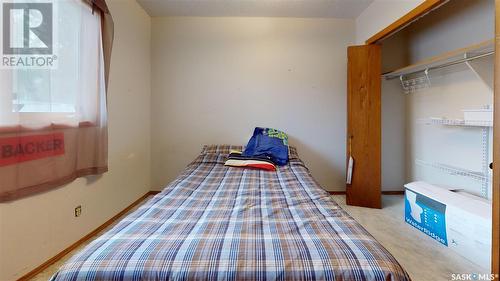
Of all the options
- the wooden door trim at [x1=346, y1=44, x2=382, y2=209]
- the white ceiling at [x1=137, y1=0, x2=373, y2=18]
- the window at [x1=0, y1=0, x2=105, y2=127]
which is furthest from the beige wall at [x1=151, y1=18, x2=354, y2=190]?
the window at [x1=0, y1=0, x2=105, y2=127]

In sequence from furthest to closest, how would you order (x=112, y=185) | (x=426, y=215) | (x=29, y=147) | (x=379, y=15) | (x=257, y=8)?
(x=257, y=8) < (x=379, y=15) < (x=112, y=185) < (x=426, y=215) < (x=29, y=147)

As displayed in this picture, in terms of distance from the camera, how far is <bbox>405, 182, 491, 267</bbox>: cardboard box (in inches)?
70.0

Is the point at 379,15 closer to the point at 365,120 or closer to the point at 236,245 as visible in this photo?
the point at 365,120

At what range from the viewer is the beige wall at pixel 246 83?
347 centimetres

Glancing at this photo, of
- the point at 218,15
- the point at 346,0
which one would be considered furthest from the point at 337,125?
the point at 218,15

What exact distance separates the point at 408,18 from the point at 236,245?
8.29 ft

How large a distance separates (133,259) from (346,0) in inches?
131

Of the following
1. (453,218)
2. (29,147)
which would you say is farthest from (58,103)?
(453,218)

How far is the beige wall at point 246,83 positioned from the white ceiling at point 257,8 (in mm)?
118

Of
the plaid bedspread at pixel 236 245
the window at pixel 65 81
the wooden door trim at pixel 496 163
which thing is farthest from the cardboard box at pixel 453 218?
the window at pixel 65 81

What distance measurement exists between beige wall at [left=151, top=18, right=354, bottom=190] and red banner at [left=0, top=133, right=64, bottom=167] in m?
1.76

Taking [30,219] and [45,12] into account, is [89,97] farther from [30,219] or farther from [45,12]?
[30,219]

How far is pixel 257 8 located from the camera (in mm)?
3197

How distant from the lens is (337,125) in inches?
139
